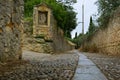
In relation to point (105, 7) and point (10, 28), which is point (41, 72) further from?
point (105, 7)

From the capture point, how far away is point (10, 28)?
→ 7.20 meters

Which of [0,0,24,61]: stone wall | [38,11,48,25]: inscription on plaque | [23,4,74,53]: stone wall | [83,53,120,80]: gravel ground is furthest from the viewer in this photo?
[38,11,48,25]: inscription on plaque

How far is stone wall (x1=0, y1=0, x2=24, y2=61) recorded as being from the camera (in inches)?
255

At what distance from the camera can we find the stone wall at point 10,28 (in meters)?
6.48

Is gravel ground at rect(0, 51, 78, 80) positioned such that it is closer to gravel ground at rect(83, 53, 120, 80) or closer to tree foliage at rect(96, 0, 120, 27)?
gravel ground at rect(83, 53, 120, 80)

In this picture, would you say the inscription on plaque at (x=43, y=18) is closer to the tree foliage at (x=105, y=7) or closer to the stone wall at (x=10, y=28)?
the tree foliage at (x=105, y=7)

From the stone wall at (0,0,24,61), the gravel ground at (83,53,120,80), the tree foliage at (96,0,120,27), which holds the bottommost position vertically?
the gravel ground at (83,53,120,80)

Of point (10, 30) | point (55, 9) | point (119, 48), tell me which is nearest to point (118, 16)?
point (119, 48)

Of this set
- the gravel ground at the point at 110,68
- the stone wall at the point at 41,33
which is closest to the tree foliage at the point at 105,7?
the stone wall at the point at 41,33

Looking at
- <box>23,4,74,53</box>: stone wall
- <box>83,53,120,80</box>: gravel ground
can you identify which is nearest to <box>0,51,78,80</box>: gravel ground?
<box>83,53,120,80</box>: gravel ground

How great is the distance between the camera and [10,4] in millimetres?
7012

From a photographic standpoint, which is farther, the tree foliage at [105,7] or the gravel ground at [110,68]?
the tree foliage at [105,7]

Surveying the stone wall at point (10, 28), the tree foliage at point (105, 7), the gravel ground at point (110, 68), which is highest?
the tree foliage at point (105, 7)

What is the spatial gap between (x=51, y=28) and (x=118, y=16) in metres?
6.99
